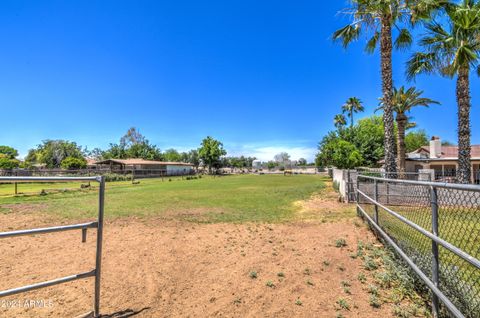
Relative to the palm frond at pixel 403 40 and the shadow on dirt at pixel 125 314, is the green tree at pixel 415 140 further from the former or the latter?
the shadow on dirt at pixel 125 314

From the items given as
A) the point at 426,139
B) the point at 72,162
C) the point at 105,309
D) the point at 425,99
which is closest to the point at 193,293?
the point at 105,309

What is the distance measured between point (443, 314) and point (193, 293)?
3023mm

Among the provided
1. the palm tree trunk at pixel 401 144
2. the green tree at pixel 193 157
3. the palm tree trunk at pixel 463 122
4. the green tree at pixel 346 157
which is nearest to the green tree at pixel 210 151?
the green tree at pixel 193 157

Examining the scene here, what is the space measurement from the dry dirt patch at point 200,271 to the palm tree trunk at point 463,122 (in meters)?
8.97

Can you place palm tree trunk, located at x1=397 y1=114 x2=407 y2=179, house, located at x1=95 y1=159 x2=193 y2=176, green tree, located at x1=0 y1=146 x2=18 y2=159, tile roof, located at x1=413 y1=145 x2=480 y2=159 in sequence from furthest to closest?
1. green tree, located at x1=0 y1=146 x2=18 y2=159
2. house, located at x1=95 y1=159 x2=193 y2=176
3. tile roof, located at x1=413 y1=145 x2=480 y2=159
4. palm tree trunk, located at x1=397 y1=114 x2=407 y2=179

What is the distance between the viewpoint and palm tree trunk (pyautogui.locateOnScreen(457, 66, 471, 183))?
11.3m

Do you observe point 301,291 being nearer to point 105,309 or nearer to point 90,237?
point 105,309

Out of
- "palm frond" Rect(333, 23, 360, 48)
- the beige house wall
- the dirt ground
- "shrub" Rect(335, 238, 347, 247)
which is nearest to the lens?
the dirt ground

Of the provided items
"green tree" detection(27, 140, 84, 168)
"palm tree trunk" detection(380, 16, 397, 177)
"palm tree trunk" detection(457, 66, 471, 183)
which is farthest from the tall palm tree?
"green tree" detection(27, 140, 84, 168)

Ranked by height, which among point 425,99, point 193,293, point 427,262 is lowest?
point 193,293

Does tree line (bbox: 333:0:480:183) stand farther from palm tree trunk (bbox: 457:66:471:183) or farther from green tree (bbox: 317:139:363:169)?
green tree (bbox: 317:139:363:169)

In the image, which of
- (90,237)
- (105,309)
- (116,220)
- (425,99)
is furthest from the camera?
(425,99)

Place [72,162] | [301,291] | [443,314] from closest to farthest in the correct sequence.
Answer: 1. [443,314]
2. [301,291]
3. [72,162]

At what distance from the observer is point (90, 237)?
5992 millimetres
